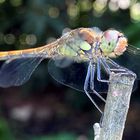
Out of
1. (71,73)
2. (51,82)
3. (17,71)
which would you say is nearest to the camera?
(71,73)

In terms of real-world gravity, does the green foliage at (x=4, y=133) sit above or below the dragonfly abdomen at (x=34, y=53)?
below

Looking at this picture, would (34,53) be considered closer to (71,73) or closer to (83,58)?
(71,73)

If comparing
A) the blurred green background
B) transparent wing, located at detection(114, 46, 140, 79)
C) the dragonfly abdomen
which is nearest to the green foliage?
the blurred green background

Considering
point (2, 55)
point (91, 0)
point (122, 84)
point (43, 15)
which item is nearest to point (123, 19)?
point (91, 0)

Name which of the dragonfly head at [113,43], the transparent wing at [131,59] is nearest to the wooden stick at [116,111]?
the dragonfly head at [113,43]

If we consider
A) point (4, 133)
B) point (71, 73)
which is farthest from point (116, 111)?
point (4, 133)

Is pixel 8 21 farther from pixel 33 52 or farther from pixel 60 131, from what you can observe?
pixel 33 52

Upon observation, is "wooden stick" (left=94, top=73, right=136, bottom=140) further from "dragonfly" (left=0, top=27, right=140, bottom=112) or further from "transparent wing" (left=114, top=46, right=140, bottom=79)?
"transparent wing" (left=114, top=46, right=140, bottom=79)

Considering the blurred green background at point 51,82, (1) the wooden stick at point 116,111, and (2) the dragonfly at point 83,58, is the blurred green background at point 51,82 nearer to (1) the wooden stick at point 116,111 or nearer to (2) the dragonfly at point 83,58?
(2) the dragonfly at point 83,58
